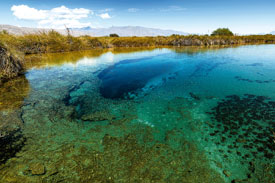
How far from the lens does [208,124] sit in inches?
220

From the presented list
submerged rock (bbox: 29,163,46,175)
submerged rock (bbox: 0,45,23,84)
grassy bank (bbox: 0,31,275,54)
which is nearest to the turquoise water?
submerged rock (bbox: 29,163,46,175)

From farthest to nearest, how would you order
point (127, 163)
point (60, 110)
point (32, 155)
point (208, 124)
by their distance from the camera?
point (60, 110)
point (208, 124)
point (32, 155)
point (127, 163)

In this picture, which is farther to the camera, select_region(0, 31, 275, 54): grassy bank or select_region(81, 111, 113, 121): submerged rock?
select_region(0, 31, 275, 54): grassy bank

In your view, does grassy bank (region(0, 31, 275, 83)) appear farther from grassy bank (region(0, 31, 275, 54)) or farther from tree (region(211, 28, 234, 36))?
tree (region(211, 28, 234, 36))

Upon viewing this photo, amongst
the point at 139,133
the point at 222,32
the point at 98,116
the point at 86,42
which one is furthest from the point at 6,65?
the point at 222,32

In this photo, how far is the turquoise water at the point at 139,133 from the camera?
363 cm

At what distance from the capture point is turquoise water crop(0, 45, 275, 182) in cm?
363

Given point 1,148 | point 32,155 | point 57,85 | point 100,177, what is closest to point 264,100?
point 100,177

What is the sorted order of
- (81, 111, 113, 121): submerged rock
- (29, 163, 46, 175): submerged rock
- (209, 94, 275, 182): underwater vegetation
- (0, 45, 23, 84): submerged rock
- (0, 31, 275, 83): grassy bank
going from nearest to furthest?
(29, 163, 46, 175): submerged rock
(209, 94, 275, 182): underwater vegetation
(81, 111, 113, 121): submerged rock
(0, 45, 23, 84): submerged rock
(0, 31, 275, 83): grassy bank

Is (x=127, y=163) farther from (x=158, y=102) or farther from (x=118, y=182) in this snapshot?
(x=158, y=102)

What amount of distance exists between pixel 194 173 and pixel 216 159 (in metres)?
0.96

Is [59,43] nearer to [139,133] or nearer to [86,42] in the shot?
[86,42]

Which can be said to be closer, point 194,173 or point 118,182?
point 118,182

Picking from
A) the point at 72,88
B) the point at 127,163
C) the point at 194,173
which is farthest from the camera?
the point at 72,88
